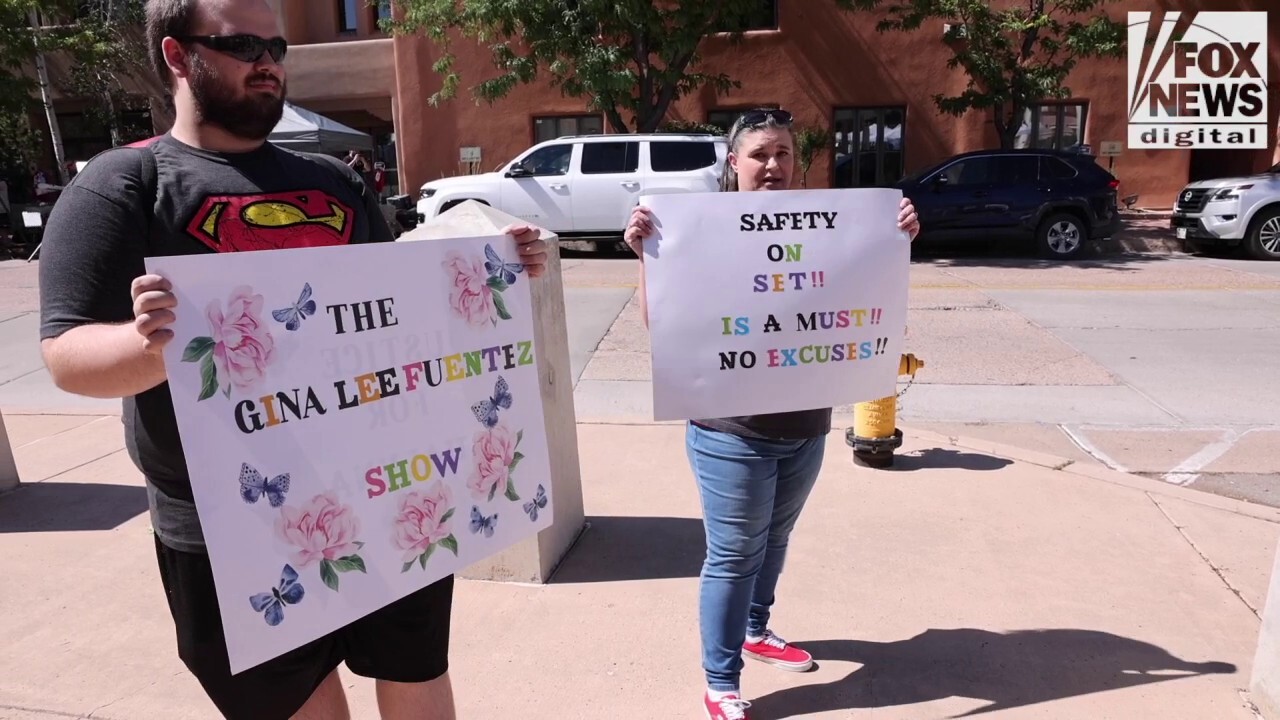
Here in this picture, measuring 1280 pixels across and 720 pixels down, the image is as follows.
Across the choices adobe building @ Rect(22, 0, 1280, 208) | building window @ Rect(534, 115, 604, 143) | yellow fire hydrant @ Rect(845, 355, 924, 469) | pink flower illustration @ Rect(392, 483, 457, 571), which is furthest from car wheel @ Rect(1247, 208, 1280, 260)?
pink flower illustration @ Rect(392, 483, 457, 571)

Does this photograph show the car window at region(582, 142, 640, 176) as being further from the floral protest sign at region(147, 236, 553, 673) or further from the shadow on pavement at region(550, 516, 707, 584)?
the floral protest sign at region(147, 236, 553, 673)

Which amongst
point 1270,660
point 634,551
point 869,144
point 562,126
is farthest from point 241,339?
point 869,144

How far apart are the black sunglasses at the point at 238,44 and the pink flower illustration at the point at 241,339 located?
455 millimetres

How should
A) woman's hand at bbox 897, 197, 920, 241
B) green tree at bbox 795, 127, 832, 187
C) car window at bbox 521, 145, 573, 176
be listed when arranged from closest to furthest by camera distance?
woman's hand at bbox 897, 197, 920, 241 → car window at bbox 521, 145, 573, 176 → green tree at bbox 795, 127, 832, 187

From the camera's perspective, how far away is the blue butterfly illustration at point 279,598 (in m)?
1.81

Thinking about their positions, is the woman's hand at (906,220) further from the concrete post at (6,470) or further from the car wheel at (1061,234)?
the car wheel at (1061,234)

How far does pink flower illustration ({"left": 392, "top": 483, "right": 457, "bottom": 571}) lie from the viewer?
2.04 metres

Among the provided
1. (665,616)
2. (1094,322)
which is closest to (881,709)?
(665,616)

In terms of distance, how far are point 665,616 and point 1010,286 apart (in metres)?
9.52

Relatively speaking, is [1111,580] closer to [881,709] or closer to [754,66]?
[881,709]

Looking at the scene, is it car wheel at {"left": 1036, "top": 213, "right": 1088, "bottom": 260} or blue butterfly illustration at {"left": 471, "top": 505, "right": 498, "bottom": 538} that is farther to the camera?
car wheel at {"left": 1036, "top": 213, "right": 1088, "bottom": 260}

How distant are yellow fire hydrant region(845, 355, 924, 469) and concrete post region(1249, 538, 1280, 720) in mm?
2176

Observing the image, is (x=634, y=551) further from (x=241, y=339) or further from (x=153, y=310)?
(x=153, y=310)

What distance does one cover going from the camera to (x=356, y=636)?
2076 mm
